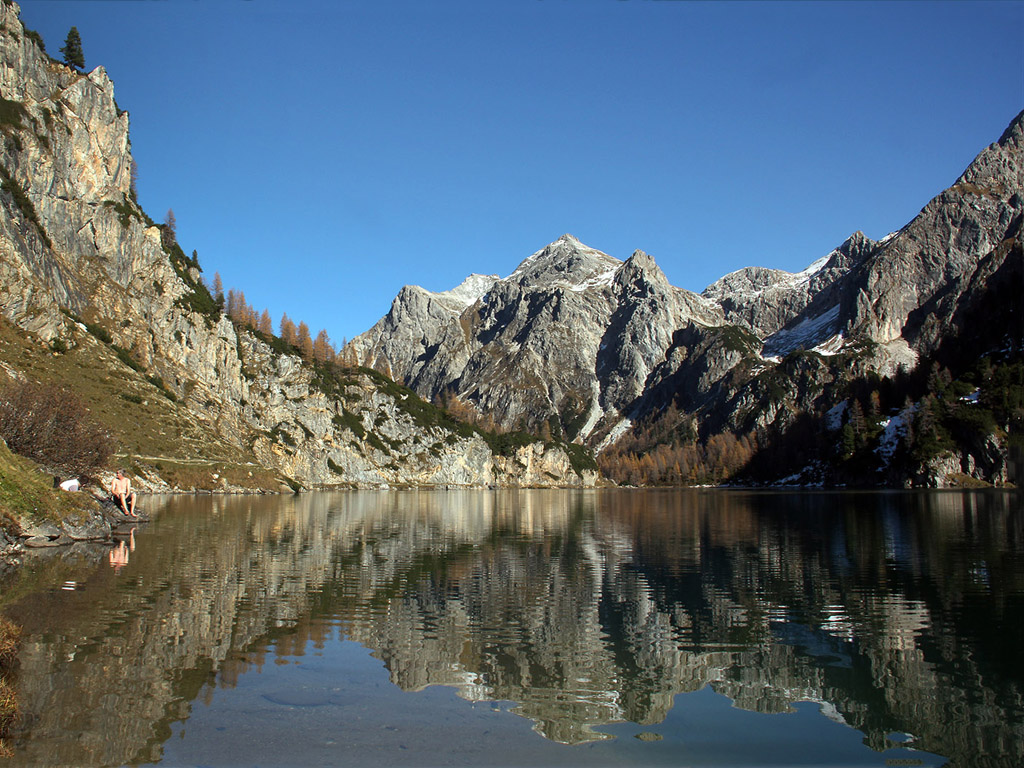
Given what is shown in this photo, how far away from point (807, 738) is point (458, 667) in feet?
26.4

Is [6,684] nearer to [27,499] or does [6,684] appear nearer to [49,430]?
[27,499]

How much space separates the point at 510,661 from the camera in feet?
58.7

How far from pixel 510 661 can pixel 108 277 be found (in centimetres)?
15922

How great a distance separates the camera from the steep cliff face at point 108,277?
126 m

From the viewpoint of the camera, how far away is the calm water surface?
12305mm

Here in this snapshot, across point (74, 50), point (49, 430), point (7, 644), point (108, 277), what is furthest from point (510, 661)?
point (74, 50)

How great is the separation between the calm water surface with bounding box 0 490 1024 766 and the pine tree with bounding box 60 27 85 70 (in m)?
181

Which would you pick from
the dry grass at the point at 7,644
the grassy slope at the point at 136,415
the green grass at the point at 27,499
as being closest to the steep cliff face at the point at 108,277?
Answer: the grassy slope at the point at 136,415

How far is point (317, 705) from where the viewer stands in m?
14.2

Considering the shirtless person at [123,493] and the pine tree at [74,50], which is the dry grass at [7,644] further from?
the pine tree at [74,50]

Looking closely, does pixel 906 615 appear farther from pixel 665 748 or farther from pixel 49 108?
pixel 49 108

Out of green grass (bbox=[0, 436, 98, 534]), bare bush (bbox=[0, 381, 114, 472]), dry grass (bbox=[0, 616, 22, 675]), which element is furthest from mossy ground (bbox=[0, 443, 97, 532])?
dry grass (bbox=[0, 616, 22, 675])

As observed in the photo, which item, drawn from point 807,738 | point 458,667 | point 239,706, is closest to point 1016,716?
point 807,738

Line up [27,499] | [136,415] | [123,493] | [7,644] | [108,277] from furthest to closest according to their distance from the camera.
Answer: [108,277], [136,415], [123,493], [27,499], [7,644]
